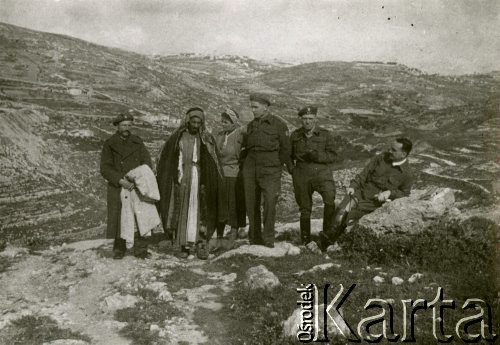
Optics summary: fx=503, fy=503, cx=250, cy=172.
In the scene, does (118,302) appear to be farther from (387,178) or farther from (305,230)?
(387,178)

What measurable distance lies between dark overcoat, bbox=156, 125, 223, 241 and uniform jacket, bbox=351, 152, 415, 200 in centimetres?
218

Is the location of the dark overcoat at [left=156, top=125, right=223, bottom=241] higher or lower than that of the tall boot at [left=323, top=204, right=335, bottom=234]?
higher

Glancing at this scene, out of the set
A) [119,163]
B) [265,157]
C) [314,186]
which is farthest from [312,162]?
[119,163]

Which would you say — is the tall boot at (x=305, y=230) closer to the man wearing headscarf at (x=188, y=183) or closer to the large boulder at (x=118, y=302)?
the man wearing headscarf at (x=188, y=183)

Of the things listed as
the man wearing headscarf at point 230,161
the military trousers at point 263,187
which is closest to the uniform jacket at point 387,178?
the military trousers at point 263,187

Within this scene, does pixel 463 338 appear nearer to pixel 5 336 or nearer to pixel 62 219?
pixel 5 336

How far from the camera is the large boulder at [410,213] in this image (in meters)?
6.63

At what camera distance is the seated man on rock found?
704cm

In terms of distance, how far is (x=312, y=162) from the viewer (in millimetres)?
7270

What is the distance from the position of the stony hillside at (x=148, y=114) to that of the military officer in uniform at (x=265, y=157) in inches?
161

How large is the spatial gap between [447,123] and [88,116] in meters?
15.4

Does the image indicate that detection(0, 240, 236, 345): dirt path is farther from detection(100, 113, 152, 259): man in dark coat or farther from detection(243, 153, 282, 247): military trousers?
detection(243, 153, 282, 247): military trousers

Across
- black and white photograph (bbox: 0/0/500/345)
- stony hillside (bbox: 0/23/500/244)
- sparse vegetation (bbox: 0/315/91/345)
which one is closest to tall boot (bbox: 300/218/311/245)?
black and white photograph (bbox: 0/0/500/345)

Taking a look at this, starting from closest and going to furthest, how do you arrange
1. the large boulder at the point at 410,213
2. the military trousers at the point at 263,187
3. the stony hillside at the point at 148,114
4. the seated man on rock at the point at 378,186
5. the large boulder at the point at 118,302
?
the large boulder at the point at 118,302 < the large boulder at the point at 410,213 < the seated man on rock at the point at 378,186 < the military trousers at the point at 263,187 < the stony hillside at the point at 148,114
